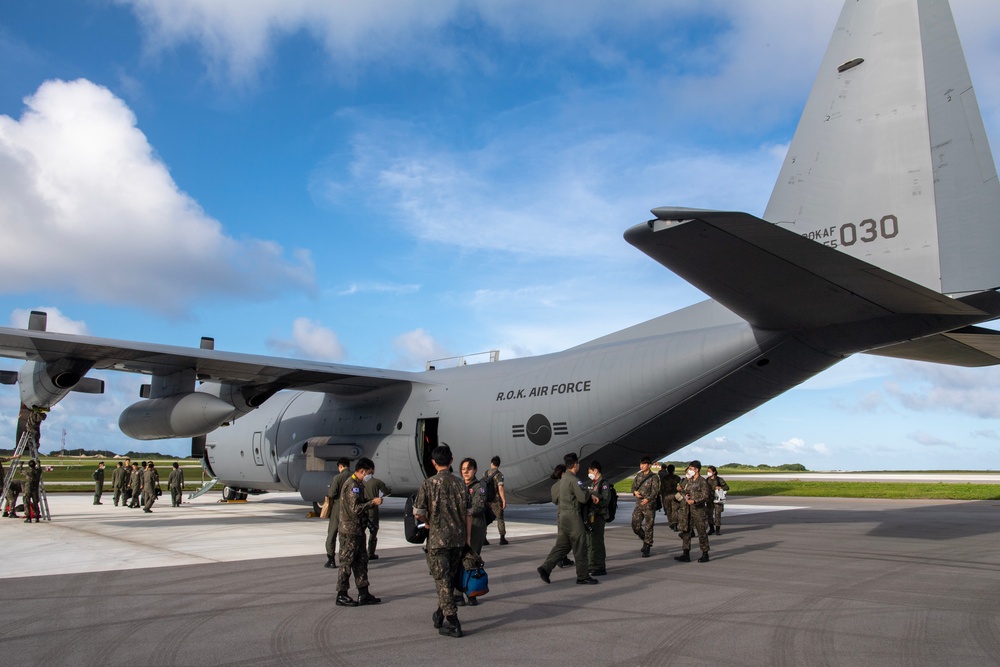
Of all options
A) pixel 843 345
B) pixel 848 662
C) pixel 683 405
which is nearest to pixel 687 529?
pixel 683 405

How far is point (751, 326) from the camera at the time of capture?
1031cm

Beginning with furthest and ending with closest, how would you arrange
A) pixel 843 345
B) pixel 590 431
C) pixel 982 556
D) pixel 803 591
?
1. pixel 590 431
2. pixel 982 556
3. pixel 843 345
4. pixel 803 591

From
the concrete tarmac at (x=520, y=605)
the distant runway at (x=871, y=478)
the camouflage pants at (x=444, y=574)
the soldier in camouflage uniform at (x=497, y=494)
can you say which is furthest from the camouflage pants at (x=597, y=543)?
the distant runway at (x=871, y=478)

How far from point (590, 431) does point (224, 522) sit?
29.9ft

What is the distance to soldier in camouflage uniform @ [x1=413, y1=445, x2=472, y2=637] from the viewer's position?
19.2 feet

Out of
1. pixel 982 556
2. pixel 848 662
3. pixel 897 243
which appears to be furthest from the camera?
pixel 982 556

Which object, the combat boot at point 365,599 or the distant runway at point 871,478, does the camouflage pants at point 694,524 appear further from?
the distant runway at point 871,478

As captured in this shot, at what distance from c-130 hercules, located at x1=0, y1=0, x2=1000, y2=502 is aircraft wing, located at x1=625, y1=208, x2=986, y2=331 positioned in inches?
1.1

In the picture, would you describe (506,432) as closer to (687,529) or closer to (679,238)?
(687,529)

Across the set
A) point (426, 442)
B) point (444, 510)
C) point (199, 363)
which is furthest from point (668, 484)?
point (199, 363)

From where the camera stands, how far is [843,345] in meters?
9.65

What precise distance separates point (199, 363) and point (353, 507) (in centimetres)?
910

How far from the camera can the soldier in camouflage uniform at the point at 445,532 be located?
585 centimetres

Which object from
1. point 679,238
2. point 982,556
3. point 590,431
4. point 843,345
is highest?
point 679,238
